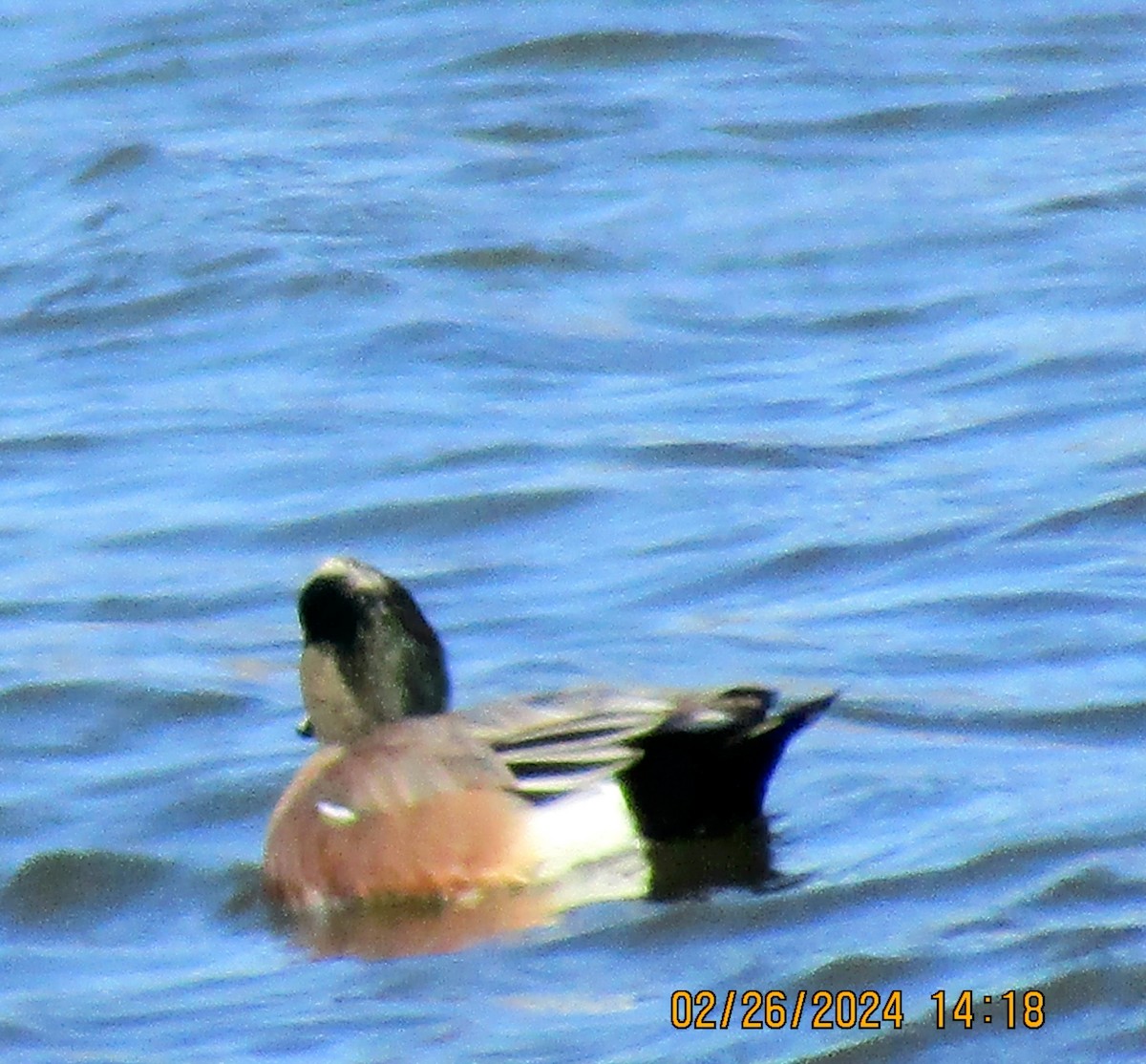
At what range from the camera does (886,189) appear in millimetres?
12312

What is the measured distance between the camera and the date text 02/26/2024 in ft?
17.4

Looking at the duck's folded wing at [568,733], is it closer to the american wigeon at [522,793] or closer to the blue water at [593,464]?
the american wigeon at [522,793]

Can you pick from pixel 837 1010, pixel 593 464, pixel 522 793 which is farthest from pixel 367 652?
pixel 593 464

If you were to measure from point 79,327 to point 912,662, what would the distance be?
4819 millimetres

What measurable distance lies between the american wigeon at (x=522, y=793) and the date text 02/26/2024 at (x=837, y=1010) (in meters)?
0.89

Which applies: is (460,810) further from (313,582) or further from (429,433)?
(429,433)

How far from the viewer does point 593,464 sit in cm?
952

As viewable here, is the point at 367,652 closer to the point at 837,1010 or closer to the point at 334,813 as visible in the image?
the point at 334,813

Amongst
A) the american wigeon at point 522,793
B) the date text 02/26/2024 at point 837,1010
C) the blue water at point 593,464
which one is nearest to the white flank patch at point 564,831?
the american wigeon at point 522,793

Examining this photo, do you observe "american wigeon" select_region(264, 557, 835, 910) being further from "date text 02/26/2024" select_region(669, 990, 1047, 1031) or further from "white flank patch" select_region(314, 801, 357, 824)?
"date text 02/26/2024" select_region(669, 990, 1047, 1031)

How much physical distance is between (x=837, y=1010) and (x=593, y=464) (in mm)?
4186

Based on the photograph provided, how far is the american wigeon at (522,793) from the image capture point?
641cm

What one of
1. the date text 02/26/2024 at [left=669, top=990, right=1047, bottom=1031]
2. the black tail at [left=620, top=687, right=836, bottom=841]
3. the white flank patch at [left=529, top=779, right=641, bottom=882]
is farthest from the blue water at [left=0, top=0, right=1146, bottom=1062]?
the white flank patch at [left=529, top=779, right=641, bottom=882]

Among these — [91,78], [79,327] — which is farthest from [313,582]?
[91,78]
